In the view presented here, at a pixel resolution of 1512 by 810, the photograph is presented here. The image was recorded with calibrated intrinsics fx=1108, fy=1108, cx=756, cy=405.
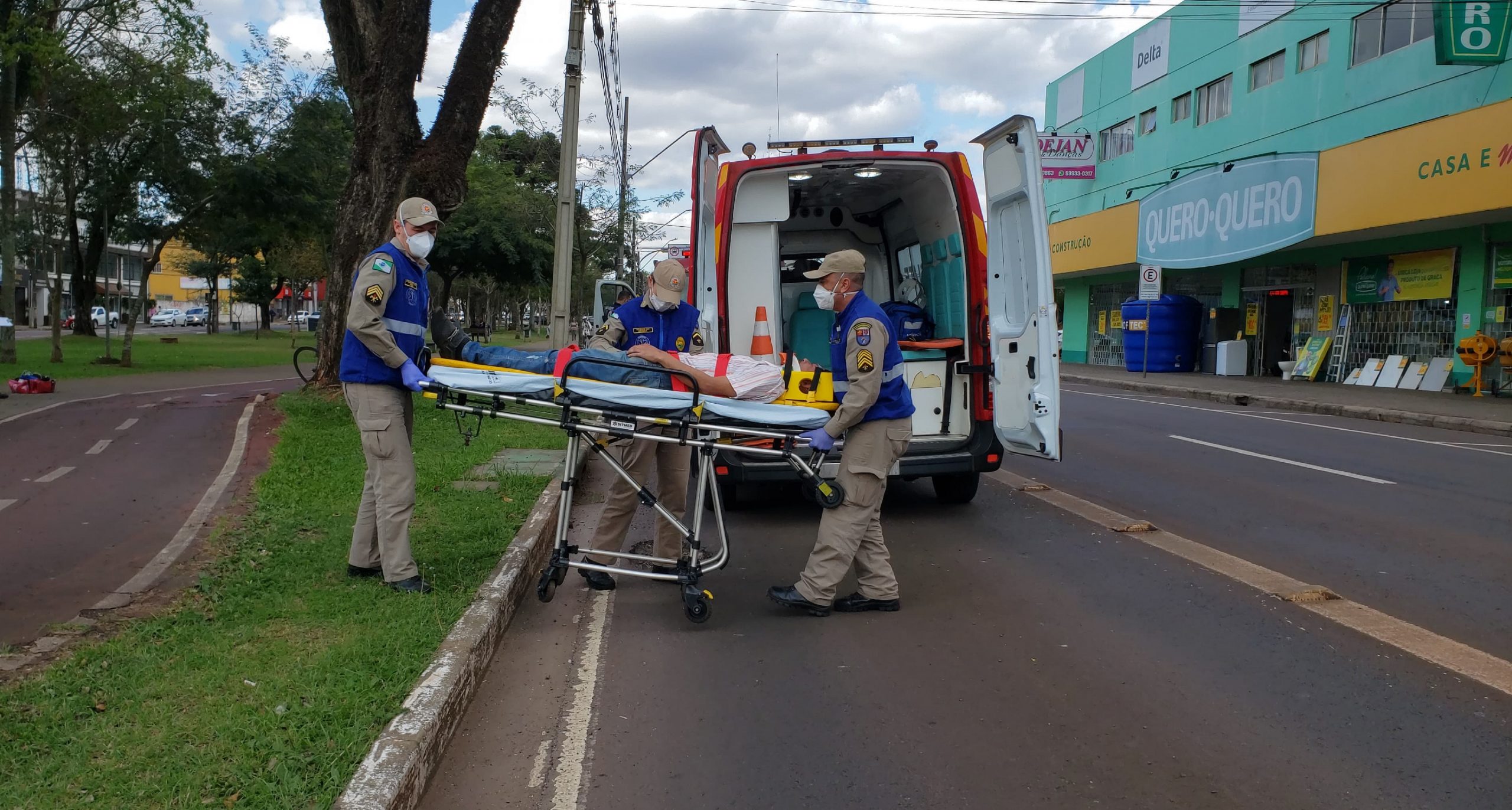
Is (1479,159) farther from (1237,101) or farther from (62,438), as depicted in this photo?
(62,438)

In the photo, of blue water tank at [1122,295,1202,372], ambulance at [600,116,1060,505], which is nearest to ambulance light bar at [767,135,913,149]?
ambulance at [600,116,1060,505]

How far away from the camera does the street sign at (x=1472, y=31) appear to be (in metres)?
17.7

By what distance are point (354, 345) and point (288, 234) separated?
2733 cm

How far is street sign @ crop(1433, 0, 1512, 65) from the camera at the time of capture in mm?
17703

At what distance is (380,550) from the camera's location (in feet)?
18.4

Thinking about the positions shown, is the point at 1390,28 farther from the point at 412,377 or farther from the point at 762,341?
the point at 412,377

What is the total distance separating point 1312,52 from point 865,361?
23.4 meters

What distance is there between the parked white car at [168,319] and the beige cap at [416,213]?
7435 cm

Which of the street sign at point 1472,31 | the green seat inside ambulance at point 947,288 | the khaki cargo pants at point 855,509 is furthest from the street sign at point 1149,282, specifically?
the khaki cargo pants at point 855,509

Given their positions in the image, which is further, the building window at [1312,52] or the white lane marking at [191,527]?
the building window at [1312,52]

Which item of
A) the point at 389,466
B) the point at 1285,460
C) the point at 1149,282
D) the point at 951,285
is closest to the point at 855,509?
the point at 389,466

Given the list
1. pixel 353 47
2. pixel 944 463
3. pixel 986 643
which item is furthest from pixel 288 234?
pixel 986 643

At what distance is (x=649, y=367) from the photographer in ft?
17.2

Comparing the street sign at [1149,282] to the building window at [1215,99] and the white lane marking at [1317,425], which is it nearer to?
the white lane marking at [1317,425]
